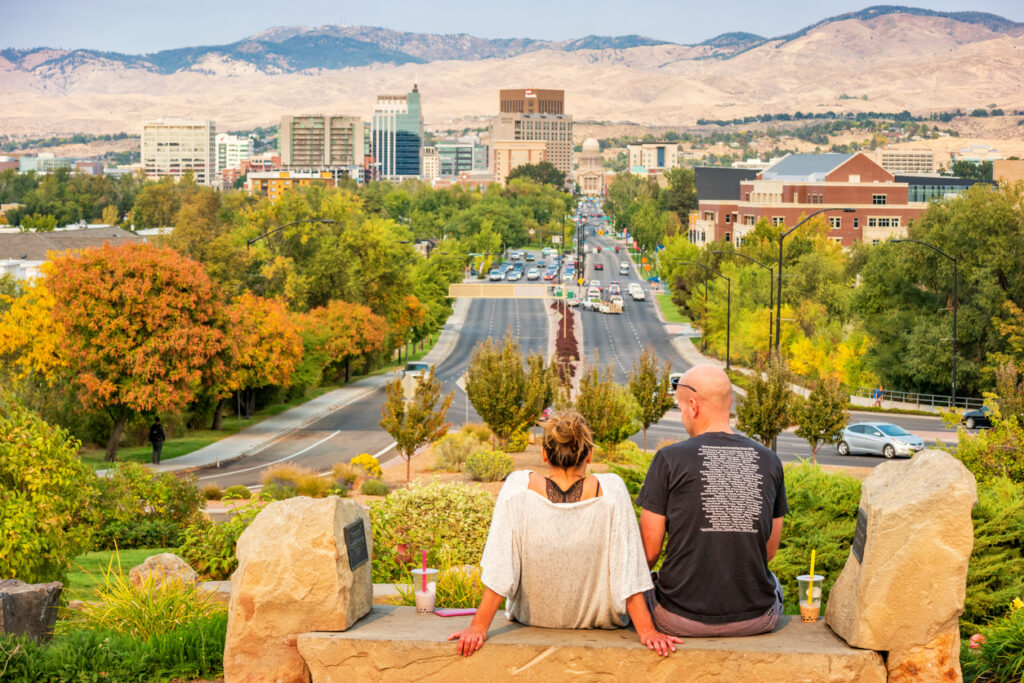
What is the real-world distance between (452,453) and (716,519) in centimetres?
2777

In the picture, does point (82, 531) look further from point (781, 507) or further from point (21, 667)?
point (781, 507)

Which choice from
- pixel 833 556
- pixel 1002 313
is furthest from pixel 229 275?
pixel 833 556

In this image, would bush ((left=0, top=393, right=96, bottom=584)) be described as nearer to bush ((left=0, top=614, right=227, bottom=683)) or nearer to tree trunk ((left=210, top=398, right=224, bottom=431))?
bush ((left=0, top=614, right=227, bottom=683))

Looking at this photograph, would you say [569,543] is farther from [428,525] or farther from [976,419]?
[976,419]

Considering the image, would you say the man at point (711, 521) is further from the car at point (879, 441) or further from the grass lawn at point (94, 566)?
the car at point (879, 441)

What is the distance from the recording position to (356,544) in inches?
302

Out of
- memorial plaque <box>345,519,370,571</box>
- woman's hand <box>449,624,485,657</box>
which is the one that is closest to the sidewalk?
memorial plaque <box>345,519,370,571</box>

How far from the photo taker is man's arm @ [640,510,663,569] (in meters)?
7.11

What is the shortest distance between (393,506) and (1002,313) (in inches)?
1751

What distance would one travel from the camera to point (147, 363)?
38875mm

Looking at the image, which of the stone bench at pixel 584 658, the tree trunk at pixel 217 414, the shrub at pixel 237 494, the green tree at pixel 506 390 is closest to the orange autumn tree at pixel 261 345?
the tree trunk at pixel 217 414

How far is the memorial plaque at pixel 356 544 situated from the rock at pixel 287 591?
0.05m

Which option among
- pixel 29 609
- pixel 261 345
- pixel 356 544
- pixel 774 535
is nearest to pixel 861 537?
pixel 774 535

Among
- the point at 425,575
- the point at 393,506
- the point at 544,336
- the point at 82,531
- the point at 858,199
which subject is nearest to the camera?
the point at 425,575
